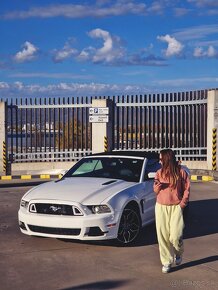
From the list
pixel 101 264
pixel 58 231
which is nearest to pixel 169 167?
pixel 101 264

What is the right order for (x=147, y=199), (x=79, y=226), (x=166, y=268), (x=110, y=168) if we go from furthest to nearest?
(x=110, y=168) < (x=147, y=199) < (x=79, y=226) < (x=166, y=268)

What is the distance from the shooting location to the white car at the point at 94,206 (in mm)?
7031

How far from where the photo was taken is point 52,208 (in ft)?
23.7

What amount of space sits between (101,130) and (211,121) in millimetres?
4156

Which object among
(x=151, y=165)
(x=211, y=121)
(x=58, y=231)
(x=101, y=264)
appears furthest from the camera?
(x=211, y=121)

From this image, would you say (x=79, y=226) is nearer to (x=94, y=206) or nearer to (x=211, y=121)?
(x=94, y=206)

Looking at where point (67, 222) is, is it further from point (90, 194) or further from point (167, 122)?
point (167, 122)

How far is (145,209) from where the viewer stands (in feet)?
26.4

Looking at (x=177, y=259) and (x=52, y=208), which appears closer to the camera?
(x=177, y=259)

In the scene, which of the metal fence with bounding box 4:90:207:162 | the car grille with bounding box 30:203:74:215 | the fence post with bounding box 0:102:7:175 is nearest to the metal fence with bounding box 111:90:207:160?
the metal fence with bounding box 4:90:207:162

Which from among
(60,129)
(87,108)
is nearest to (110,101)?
(87,108)

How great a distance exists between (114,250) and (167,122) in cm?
1211

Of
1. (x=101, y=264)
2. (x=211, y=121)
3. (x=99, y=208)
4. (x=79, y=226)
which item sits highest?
(x=211, y=121)

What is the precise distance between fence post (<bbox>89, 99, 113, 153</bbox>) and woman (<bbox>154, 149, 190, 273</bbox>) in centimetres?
1280
